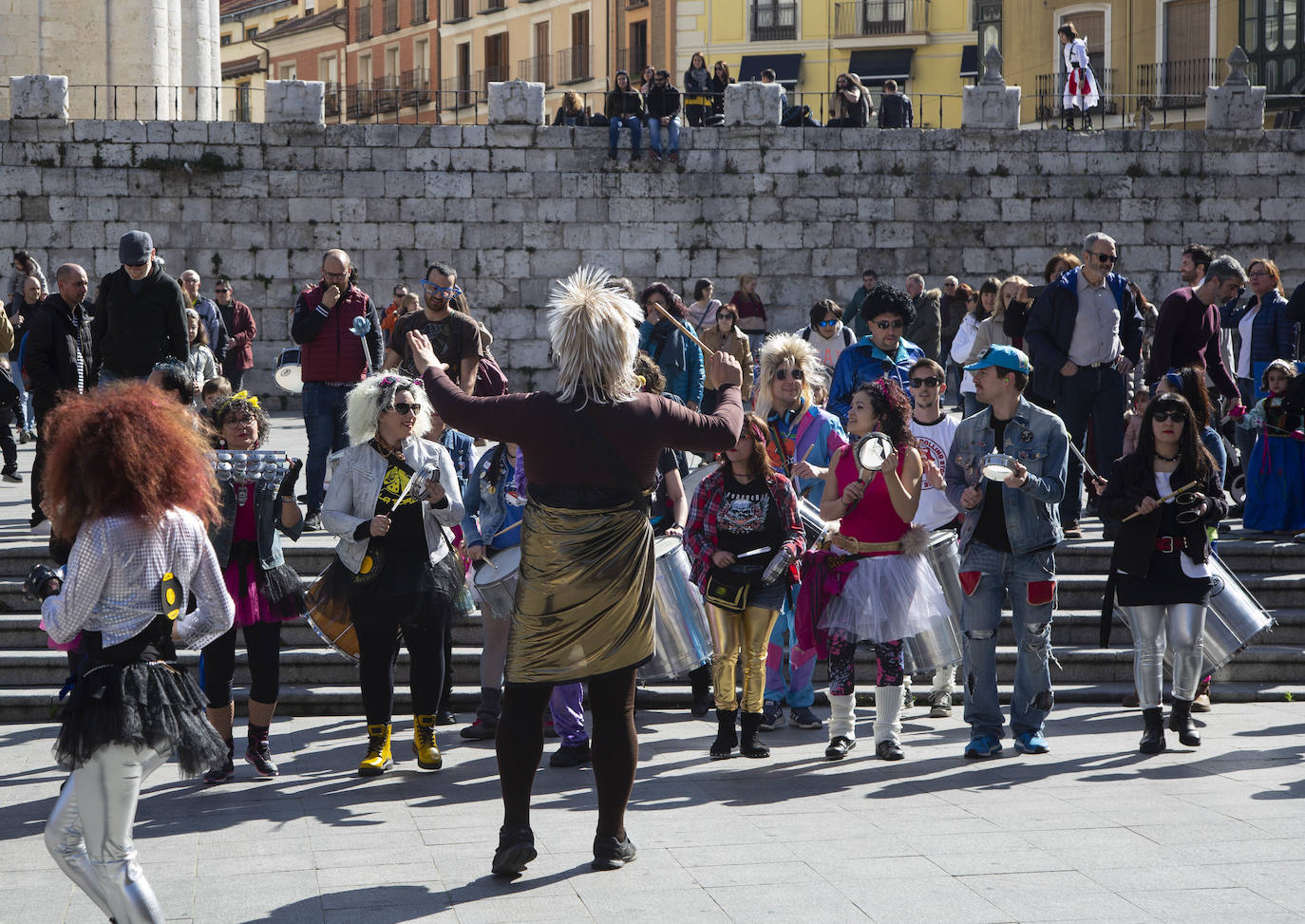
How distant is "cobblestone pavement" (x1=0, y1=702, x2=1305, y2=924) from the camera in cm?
438

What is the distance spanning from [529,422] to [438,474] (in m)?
1.67

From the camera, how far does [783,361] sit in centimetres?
737

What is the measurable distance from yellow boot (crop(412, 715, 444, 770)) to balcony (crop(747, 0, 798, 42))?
3306 centimetres

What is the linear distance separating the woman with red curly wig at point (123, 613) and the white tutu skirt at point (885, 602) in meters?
3.24

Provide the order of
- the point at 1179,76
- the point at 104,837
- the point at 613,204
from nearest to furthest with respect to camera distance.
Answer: the point at 104,837
the point at 613,204
the point at 1179,76

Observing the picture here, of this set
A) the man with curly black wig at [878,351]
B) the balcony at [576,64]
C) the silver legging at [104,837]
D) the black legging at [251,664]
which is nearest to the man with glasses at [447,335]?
the man with curly black wig at [878,351]

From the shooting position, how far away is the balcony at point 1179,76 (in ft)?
103

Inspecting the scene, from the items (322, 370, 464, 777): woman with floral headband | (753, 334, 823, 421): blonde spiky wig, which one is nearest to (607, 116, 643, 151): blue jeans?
(753, 334, 823, 421): blonde spiky wig

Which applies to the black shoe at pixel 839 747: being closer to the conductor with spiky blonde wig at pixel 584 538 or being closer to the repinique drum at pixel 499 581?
the repinique drum at pixel 499 581

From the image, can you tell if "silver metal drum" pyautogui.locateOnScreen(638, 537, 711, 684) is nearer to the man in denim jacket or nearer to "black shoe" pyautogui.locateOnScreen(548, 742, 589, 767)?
"black shoe" pyautogui.locateOnScreen(548, 742, 589, 767)

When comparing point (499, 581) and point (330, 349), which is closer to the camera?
point (499, 581)

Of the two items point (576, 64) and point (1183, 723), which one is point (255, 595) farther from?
point (576, 64)

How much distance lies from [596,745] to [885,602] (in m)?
2.16

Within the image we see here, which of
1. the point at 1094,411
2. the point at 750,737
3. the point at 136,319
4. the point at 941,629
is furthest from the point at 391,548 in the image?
the point at 1094,411
